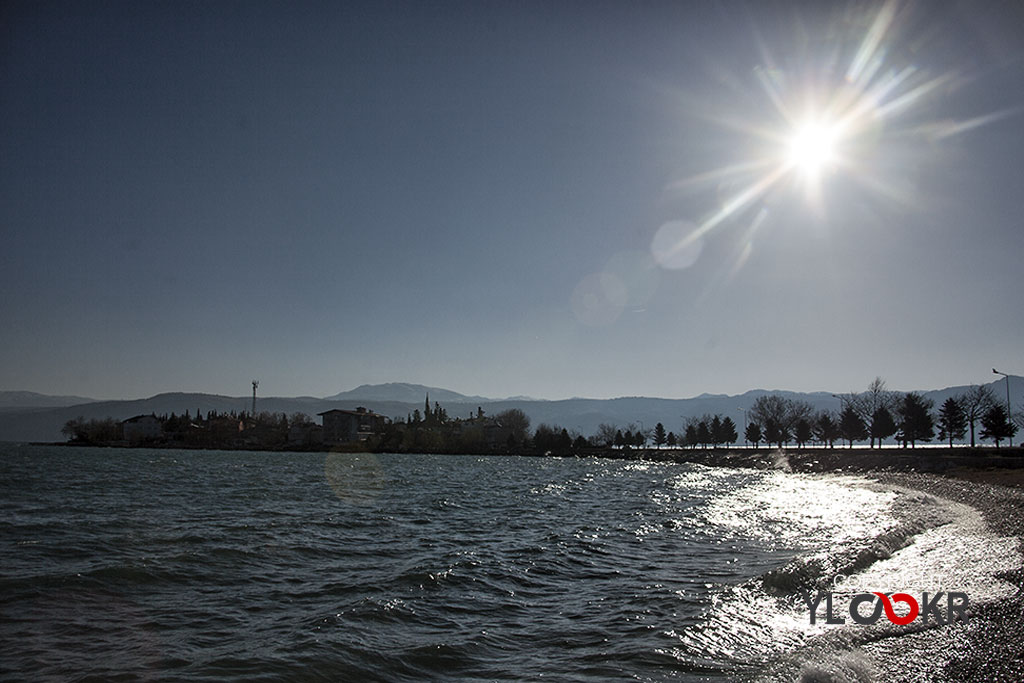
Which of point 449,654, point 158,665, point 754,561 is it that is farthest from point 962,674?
point 158,665

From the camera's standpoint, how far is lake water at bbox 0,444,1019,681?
28.4 feet

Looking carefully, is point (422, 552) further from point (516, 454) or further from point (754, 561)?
point (516, 454)

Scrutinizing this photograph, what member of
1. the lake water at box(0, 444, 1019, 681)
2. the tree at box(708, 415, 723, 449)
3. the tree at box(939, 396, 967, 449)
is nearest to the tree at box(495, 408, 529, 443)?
the tree at box(708, 415, 723, 449)

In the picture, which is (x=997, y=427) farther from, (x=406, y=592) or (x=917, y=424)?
(x=406, y=592)

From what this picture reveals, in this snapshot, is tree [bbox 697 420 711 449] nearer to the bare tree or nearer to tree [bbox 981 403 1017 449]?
the bare tree

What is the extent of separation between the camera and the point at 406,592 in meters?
12.6

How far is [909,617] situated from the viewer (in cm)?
988

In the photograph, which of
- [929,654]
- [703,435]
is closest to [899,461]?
[929,654]

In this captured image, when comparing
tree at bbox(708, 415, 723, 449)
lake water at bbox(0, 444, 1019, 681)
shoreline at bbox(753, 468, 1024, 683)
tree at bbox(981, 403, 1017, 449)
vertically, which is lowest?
tree at bbox(708, 415, 723, 449)

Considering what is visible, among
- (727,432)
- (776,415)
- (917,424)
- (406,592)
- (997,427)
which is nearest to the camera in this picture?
(406,592)

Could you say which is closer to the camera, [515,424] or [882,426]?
[882,426]

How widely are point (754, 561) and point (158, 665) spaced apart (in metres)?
13.9

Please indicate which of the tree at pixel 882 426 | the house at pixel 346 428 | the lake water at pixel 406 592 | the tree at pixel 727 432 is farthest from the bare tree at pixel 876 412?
the house at pixel 346 428

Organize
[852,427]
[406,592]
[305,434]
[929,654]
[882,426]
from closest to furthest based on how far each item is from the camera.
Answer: [929,654], [406,592], [882,426], [852,427], [305,434]
